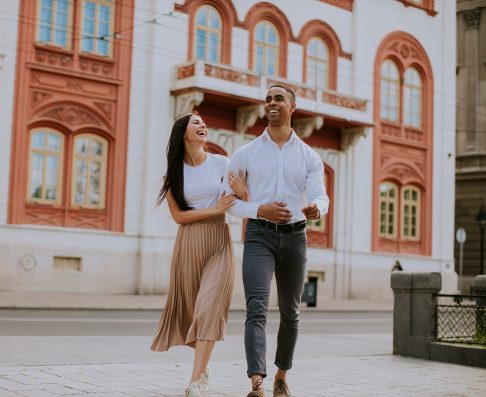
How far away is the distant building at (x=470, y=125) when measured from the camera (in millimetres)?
40188

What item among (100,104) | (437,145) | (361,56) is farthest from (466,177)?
(100,104)

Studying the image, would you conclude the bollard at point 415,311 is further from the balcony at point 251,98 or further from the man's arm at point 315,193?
the balcony at point 251,98

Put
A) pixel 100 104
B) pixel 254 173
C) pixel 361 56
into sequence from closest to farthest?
1. pixel 254 173
2. pixel 100 104
3. pixel 361 56

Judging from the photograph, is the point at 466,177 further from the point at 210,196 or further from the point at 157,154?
the point at 210,196

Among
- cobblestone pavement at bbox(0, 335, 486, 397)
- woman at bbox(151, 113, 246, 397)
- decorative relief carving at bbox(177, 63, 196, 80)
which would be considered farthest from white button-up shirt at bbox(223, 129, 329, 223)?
decorative relief carving at bbox(177, 63, 196, 80)

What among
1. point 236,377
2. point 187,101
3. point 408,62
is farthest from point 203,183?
point 408,62

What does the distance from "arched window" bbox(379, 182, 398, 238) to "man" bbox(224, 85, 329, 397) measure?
2686 centimetres

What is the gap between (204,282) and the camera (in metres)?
6.20

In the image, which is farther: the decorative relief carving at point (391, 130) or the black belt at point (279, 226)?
the decorative relief carving at point (391, 130)

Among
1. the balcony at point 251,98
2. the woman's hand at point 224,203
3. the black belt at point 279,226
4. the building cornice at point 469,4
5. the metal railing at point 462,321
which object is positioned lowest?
the metal railing at point 462,321

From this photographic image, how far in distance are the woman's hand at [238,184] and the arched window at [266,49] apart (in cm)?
2326

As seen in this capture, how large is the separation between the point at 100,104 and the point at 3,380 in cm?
1926

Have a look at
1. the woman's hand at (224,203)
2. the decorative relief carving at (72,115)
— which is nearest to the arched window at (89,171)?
the decorative relief carving at (72,115)

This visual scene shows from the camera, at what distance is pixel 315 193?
6.12 metres
